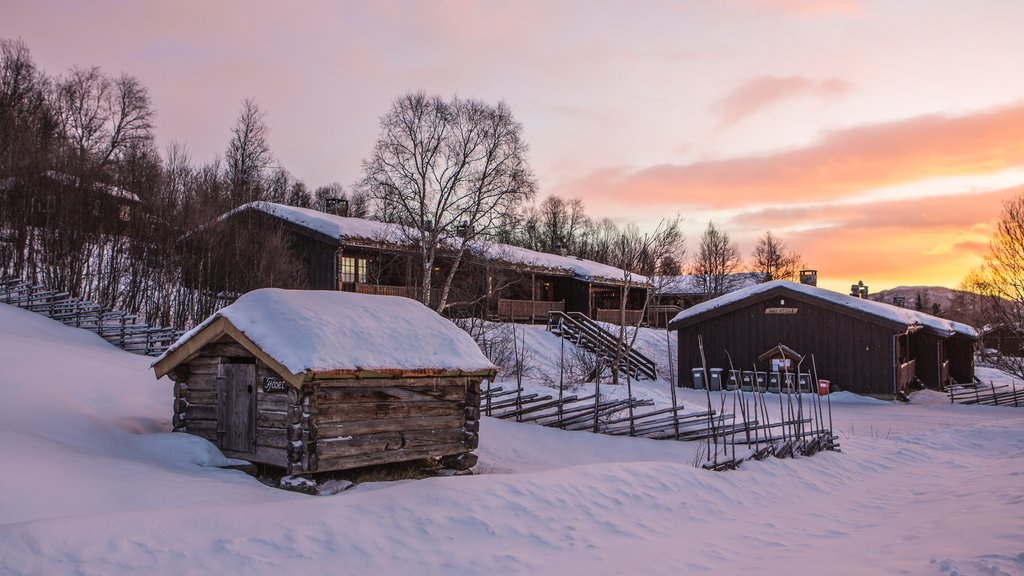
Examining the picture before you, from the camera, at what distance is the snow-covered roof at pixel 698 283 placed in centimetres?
6159

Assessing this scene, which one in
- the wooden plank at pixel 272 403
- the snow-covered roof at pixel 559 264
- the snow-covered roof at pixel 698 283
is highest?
the snow-covered roof at pixel 698 283

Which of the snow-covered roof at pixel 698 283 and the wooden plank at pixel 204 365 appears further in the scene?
the snow-covered roof at pixel 698 283

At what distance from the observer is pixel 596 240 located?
84.8 meters

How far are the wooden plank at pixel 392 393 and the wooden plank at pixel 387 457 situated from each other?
0.80m

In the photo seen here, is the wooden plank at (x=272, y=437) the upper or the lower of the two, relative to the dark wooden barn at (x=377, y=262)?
lower

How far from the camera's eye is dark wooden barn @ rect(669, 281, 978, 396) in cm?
2572

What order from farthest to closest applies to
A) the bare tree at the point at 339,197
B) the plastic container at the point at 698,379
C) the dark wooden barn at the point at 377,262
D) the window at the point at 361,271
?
the bare tree at the point at 339,197, the window at the point at 361,271, the dark wooden barn at the point at 377,262, the plastic container at the point at 698,379

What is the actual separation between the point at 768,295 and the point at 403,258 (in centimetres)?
1535

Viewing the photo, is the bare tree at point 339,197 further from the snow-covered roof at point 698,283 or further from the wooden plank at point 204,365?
the wooden plank at point 204,365

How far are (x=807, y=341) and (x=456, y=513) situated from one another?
22.1 m

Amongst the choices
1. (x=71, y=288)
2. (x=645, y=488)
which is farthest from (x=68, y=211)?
(x=645, y=488)

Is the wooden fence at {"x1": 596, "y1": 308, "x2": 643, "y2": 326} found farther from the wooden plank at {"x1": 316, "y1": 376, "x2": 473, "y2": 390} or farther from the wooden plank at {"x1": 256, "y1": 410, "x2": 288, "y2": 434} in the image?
the wooden plank at {"x1": 256, "y1": 410, "x2": 288, "y2": 434}

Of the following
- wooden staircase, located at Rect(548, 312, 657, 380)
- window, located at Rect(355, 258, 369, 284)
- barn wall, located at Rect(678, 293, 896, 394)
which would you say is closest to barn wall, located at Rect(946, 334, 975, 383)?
barn wall, located at Rect(678, 293, 896, 394)

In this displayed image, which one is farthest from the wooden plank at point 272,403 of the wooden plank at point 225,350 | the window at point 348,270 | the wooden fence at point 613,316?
the wooden fence at point 613,316
